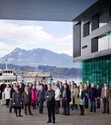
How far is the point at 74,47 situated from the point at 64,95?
52221 mm

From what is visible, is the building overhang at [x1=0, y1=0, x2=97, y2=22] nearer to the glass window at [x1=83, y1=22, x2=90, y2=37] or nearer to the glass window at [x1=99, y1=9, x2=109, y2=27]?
the glass window at [x1=83, y1=22, x2=90, y2=37]

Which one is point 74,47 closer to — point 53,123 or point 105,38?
point 105,38

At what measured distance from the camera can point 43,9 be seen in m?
51.2

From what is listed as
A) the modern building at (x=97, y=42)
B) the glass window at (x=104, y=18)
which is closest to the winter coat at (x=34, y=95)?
the modern building at (x=97, y=42)

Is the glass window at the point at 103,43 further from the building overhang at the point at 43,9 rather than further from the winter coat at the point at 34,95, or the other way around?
the winter coat at the point at 34,95

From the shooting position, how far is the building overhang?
149ft

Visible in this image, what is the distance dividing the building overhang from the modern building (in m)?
1.69

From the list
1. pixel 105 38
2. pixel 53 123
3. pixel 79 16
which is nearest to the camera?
pixel 53 123

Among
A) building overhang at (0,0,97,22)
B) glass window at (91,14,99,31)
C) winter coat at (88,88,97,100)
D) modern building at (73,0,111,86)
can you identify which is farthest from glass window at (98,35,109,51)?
winter coat at (88,88,97,100)

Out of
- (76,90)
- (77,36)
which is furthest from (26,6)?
(76,90)

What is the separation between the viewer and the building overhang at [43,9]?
149ft

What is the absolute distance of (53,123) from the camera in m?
15.7

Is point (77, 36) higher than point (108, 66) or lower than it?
higher

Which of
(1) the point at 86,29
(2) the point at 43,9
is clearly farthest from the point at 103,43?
(1) the point at 86,29
